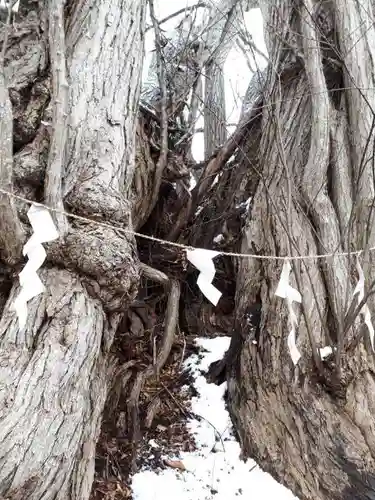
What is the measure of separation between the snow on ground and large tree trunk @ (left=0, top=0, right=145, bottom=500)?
596 mm

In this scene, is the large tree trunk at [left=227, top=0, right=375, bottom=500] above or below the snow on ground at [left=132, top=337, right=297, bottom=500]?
above

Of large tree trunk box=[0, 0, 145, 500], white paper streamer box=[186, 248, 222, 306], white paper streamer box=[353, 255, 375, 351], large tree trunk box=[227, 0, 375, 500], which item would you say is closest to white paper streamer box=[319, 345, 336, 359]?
large tree trunk box=[227, 0, 375, 500]

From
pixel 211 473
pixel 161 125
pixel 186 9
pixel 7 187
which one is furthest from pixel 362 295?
pixel 186 9

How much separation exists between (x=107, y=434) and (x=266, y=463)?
88 cm

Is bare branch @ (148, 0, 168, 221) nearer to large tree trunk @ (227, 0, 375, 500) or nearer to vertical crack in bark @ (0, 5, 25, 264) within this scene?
large tree trunk @ (227, 0, 375, 500)

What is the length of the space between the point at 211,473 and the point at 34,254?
1.62 metres

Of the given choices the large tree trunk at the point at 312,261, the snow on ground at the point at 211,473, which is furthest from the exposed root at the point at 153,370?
the large tree trunk at the point at 312,261

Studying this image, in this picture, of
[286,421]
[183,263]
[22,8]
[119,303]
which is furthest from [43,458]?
[22,8]

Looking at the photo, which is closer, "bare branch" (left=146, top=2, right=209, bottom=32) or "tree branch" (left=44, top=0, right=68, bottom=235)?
"tree branch" (left=44, top=0, right=68, bottom=235)

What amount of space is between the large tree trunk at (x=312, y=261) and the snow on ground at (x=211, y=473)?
80 mm

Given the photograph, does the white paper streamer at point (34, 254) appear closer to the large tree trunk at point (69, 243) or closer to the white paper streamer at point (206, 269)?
the large tree trunk at point (69, 243)

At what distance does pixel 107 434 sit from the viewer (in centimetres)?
282

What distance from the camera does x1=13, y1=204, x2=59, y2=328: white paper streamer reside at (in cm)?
174

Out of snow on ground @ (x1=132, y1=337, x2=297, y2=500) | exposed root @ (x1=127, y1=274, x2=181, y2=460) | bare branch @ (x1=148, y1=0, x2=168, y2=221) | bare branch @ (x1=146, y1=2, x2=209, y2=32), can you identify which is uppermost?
bare branch @ (x1=146, y1=2, x2=209, y2=32)
